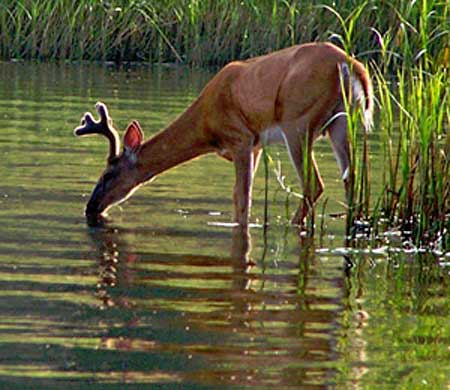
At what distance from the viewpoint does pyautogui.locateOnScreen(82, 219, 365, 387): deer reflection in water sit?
629 centimetres

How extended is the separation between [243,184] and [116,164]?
1162 millimetres

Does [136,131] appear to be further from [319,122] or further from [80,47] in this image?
[80,47]

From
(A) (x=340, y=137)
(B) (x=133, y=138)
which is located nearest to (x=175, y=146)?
(B) (x=133, y=138)

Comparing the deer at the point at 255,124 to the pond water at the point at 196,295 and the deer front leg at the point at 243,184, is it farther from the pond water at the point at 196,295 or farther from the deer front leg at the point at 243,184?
the pond water at the point at 196,295

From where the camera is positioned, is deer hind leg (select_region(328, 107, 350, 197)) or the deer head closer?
deer hind leg (select_region(328, 107, 350, 197))

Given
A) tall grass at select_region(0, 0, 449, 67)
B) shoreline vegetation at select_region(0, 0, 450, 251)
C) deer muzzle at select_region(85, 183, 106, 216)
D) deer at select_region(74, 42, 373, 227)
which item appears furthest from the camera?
tall grass at select_region(0, 0, 449, 67)

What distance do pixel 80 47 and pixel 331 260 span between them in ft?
49.4

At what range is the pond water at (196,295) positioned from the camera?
6.26 meters

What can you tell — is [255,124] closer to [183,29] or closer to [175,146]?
[175,146]

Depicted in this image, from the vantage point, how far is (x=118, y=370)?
20.3ft

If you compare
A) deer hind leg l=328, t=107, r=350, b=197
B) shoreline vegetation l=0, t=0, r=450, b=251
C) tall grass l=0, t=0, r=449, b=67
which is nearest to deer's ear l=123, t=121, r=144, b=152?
deer hind leg l=328, t=107, r=350, b=197

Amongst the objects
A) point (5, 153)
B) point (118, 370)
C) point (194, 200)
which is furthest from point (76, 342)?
point (5, 153)

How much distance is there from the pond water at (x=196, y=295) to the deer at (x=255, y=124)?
220 millimetres

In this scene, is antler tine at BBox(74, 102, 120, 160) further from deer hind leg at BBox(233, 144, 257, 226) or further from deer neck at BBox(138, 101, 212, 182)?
deer hind leg at BBox(233, 144, 257, 226)
